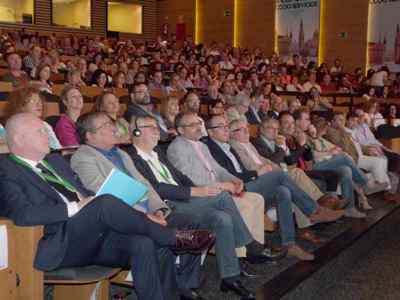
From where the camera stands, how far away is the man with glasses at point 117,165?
2.50 meters

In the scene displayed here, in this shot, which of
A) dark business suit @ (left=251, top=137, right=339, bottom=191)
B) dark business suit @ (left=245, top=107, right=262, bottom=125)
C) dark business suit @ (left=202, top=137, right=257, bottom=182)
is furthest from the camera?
dark business suit @ (left=245, top=107, right=262, bottom=125)

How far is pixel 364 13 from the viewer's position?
12.6 m

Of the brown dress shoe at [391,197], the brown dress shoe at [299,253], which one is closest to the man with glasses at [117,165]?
the brown dress shoe at [299,253]

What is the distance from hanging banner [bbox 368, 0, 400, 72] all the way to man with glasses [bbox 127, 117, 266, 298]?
10.2m

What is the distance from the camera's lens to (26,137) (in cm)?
208

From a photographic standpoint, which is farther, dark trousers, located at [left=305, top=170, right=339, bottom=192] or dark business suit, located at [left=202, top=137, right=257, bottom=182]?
dark trousers, located at [left=305, top=170, right=339, bottom=192]

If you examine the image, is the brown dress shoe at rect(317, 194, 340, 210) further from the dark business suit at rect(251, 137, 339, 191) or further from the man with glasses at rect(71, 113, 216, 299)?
the man with glasses at rect(71, 113, 216, 299)

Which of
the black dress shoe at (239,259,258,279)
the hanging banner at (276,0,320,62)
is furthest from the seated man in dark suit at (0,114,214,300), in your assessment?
the hanging banner at (276,0,320,62)

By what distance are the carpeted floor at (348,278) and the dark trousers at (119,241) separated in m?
0.64

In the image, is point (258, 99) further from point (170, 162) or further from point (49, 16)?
point (49, 16)

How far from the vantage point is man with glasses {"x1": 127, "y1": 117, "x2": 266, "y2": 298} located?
2623 millimetres

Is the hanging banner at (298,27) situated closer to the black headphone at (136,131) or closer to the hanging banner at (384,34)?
the hanging banner at (384,34)

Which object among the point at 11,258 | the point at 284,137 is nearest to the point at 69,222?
the point at 11,258

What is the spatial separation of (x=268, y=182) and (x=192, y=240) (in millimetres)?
1148
